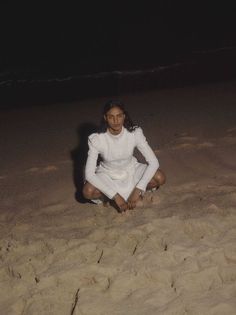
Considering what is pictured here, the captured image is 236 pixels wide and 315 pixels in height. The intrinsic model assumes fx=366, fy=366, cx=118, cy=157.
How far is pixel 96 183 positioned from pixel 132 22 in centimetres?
1737

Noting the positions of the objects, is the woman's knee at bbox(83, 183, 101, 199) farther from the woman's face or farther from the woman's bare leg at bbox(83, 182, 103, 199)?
the woman's face

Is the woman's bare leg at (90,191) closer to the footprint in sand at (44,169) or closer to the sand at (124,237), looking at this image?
the sand at (124,237)

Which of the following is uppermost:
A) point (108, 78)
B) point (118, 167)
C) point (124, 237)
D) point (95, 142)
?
point (95, 142)

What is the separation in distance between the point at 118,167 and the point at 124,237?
32.1 inches

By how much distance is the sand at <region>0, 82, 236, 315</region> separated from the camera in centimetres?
243

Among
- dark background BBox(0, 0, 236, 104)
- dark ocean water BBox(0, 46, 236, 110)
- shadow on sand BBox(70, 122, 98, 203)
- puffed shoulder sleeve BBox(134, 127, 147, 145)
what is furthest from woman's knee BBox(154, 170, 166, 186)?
dark background BBox(0, 0, 236, 104)

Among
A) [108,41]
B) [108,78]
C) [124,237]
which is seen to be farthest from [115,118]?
[108,41]

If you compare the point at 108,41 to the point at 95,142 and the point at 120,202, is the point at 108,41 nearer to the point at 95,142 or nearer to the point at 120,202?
the point at 95,142

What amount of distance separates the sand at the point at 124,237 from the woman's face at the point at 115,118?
85cm

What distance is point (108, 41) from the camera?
18.2 m

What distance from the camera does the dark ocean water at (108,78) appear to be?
35.7 feet

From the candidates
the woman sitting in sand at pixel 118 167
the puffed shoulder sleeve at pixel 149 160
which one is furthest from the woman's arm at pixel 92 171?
the puffed shoulder sleeve at pixel 149 160

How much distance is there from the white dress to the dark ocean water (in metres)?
6.53

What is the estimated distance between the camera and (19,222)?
11.7 ft
